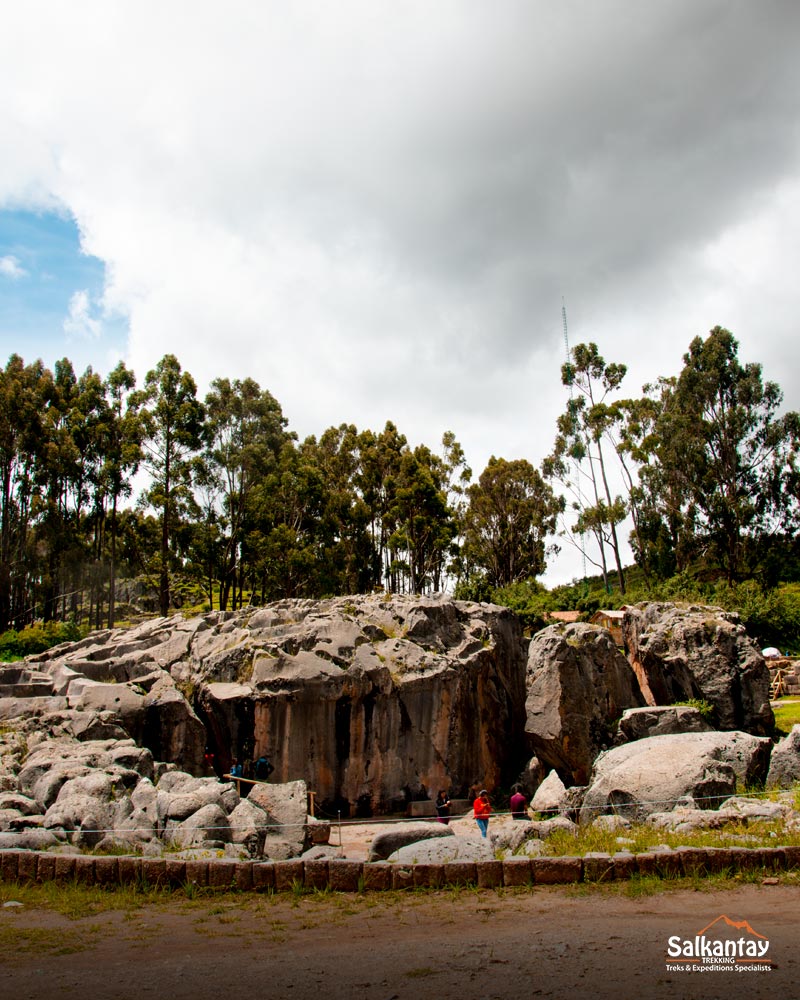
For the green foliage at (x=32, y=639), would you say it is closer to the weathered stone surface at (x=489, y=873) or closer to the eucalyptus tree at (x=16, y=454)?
the eucalyptus tree at (x=16, y=454)

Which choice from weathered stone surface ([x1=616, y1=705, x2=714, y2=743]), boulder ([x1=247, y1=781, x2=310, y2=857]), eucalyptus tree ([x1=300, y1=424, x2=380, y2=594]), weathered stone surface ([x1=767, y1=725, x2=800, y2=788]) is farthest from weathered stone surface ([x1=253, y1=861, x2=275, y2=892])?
eucalyptus tree ([x1=300, y1=424, x2=380, y2=594])

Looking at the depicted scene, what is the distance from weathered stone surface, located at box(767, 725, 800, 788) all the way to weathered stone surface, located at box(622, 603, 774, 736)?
24.8 feet

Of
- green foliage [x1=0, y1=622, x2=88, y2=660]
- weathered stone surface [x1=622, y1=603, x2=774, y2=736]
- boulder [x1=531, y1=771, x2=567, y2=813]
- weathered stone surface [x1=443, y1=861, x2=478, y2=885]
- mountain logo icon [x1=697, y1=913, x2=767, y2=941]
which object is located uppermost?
green foliage [x1=0, y1=622, x2=88, y2=660]

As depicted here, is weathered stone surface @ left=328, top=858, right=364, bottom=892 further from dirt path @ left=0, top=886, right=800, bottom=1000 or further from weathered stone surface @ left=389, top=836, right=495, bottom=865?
weathered stone surface @ left=389, top=836, right=495, bottom=865

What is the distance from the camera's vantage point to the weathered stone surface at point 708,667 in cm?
2067

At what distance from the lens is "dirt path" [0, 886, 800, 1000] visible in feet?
18.2

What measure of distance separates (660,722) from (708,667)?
338cm

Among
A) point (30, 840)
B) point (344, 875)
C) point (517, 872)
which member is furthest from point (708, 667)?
point (30, 840)

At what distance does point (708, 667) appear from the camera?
21.2 m

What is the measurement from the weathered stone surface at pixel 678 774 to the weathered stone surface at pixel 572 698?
5862 mm

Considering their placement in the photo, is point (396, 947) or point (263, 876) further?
point (263, 876)

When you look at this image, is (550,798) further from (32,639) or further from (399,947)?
(32,639)

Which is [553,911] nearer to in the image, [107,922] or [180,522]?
[107,922]

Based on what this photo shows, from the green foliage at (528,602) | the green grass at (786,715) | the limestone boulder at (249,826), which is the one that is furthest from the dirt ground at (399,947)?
the green foliage at (528,602)
